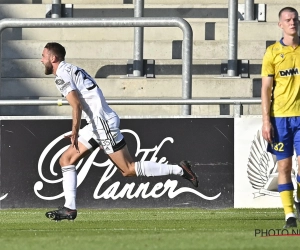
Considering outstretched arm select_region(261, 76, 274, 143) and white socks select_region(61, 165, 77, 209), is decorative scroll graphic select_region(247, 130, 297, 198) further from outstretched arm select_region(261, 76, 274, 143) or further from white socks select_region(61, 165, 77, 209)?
outstretched arm select_region(261, 76, 274, 143)

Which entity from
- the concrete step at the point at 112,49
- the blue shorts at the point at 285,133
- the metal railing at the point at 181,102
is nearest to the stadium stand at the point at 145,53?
the concrete step at the point at 112,49

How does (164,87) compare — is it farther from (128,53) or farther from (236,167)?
(236,167)

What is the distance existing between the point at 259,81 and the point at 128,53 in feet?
8.43

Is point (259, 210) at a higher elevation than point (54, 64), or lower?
lower

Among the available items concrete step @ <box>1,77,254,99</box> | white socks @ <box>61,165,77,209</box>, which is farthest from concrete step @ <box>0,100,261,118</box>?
white socks @ <box>61,165,77,209</box>

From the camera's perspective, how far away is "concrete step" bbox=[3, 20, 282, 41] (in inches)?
679

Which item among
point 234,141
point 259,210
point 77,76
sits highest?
point 77,76

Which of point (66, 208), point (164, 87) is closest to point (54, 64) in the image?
point (66, 208)

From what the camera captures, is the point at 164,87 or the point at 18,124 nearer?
the point at 18,124

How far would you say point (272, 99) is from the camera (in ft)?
28.8

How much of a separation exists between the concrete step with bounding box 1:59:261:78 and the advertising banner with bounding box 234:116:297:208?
432cm

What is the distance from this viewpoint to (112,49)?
57.1 ft

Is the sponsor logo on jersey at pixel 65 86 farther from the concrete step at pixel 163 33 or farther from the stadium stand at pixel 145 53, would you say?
the concrete step at pixel 163 33

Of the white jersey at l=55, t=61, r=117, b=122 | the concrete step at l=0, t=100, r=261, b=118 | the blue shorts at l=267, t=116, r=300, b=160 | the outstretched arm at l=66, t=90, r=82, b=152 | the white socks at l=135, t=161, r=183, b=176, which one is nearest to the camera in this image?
the blue shorts at l=267, t=116, r=300, b=160
